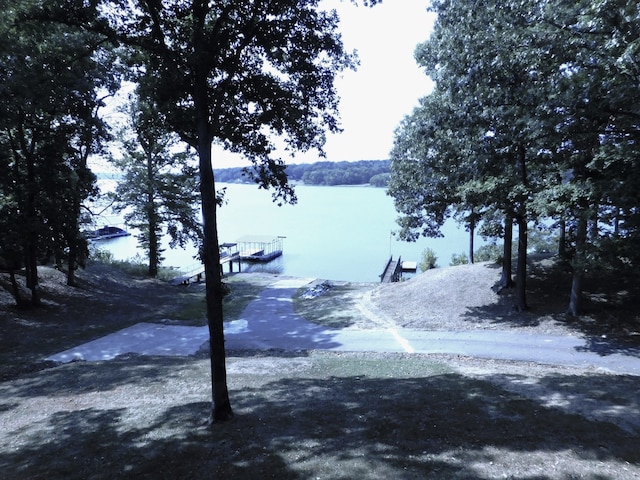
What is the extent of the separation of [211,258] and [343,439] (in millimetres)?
3625

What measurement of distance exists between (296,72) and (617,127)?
10.9 metres

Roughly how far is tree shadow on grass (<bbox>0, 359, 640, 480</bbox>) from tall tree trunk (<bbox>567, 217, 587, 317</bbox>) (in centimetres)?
639

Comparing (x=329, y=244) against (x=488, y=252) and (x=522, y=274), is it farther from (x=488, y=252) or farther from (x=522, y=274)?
(x=522, y=274)

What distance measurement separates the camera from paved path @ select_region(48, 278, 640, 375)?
44.9 feet

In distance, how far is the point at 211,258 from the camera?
7.27 metres

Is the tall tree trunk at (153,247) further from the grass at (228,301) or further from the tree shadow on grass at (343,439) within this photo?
the tree shadow on grass at (343,439)

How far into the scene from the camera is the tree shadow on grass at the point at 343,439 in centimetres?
538

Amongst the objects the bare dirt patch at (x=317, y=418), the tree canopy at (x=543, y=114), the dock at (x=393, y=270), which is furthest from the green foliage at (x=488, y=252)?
the bare dirt patch at (x=317, y=418)

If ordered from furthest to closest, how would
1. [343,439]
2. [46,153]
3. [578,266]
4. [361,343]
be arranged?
[46,153]
[361,343]
[578,266]
[343,439]

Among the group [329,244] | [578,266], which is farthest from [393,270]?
[578,266]

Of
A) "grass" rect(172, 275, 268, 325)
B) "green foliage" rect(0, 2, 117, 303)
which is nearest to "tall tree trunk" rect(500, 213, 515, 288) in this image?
"grass" rect(172, 275, 268, 325)

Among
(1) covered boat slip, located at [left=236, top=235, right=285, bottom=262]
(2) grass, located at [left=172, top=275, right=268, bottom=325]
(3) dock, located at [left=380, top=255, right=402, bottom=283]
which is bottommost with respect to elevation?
(3) dock, located at [left=380, top=255, right=402, bottom=283]

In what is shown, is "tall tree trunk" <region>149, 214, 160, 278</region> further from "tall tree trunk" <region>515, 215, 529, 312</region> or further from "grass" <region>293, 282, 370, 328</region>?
"tall tree trunk" <region>515, 215, 529, 312</region>

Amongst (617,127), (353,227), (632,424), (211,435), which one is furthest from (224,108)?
(353,227)
